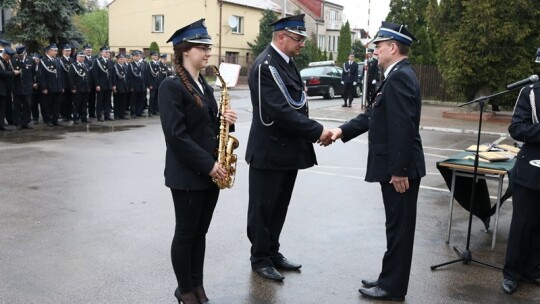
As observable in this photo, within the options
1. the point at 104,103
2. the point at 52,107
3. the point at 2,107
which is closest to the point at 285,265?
the point at 2,107

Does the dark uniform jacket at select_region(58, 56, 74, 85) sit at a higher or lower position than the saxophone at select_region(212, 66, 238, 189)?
higher

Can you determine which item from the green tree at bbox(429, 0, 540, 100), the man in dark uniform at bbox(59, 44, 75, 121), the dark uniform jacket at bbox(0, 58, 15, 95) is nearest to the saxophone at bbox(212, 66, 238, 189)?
the dark uniform jacket at bbox(0, 58, 15, 95)

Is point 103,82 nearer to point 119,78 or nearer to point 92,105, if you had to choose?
point 119,78

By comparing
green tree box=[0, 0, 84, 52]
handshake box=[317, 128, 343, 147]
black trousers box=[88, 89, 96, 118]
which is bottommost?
black trousers box=[88, 89, 96, 118]

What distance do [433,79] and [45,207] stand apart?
75.1 ft

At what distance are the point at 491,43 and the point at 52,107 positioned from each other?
13684mm

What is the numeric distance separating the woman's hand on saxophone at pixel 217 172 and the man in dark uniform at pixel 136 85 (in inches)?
567

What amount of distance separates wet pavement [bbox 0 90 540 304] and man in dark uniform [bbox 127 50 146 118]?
748 cm

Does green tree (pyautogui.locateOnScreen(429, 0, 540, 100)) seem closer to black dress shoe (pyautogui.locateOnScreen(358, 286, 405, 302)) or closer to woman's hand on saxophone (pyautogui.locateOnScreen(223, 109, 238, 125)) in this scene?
black dress shoe (pyautogui.locateOnScreen(358, 286, 405, 302))

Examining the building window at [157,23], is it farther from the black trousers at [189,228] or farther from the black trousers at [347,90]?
the black trousers at [189,228]

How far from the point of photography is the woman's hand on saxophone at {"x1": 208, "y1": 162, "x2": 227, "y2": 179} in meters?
4.03

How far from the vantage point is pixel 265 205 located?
5.11m

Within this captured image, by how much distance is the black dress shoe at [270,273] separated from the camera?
198 inches

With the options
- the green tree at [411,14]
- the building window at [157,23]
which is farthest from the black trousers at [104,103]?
the building window at [157,23]
